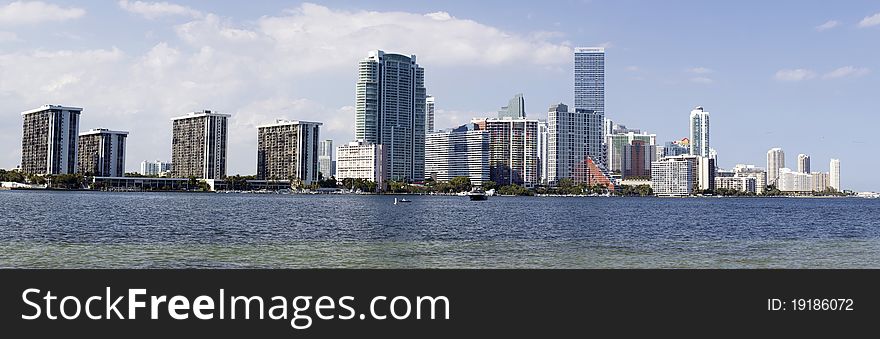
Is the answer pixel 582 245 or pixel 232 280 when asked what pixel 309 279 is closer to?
pixel 232 280

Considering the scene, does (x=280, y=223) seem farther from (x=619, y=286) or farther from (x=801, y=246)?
(x=619, y=286)

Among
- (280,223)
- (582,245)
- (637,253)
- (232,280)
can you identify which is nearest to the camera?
(232,280)

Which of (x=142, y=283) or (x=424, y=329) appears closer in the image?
(x=424, y=329)

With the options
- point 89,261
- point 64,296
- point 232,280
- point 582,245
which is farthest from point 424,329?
point 582,245

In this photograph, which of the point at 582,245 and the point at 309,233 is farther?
the point at 309,233

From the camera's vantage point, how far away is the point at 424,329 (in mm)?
12812

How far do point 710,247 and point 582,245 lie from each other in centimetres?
811

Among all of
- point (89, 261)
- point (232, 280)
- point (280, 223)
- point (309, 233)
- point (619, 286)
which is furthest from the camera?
point (280, 223)

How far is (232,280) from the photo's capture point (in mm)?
13719

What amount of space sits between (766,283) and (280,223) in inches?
2372

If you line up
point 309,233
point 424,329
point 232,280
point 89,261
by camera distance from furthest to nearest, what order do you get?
point 309,233 → point 89,261 → point 232,280 → point 424,329

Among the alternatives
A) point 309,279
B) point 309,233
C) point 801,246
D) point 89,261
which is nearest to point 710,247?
point 801,246

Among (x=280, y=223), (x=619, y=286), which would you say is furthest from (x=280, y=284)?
(x=280, y=223)

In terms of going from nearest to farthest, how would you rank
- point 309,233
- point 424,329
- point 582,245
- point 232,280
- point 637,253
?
1. point 424,329
2. point 232,280
3. point 637,253
4. point 582,245
5. point 309,233
